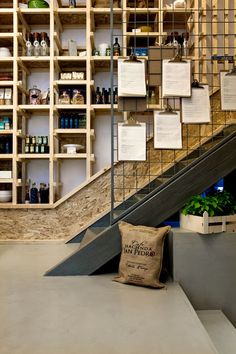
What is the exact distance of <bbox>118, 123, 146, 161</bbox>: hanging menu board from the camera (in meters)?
2.94

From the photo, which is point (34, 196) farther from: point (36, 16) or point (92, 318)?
point (92, 318)

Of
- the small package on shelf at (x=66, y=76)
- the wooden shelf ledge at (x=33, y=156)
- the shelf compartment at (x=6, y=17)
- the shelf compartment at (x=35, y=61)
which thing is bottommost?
the wooden shelf ledge at (x=33, y=156)

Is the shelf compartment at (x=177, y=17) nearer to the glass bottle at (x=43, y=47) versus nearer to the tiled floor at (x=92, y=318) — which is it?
the glass bottle at (x=43, y=47)

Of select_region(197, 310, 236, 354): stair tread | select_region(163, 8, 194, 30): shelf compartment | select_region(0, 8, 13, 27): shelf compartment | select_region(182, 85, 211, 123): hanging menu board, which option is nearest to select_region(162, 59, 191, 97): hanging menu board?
select_region(182, 85, 211, 123): hanging menu board

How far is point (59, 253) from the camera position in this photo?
12.9 feet

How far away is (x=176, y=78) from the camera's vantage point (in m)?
2.98

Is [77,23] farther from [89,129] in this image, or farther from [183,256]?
[183,256]

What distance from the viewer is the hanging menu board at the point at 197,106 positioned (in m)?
3.01

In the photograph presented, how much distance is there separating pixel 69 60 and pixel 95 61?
1.11 feet

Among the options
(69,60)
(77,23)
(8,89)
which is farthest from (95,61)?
(8,89)

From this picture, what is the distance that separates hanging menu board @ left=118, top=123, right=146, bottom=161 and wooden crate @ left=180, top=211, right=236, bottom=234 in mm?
623

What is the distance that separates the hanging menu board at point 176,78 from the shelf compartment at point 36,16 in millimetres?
2538

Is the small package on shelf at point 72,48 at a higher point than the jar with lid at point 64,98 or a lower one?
higher

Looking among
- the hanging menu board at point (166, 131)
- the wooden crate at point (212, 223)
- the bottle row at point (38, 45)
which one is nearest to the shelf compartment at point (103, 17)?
the bottle row at point (38, 45)
